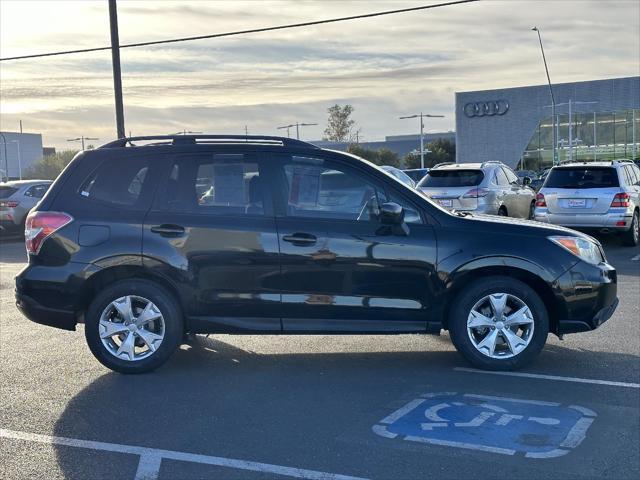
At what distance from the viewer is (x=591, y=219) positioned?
15.3 meters

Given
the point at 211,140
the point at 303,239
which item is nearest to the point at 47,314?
the point at 211,140

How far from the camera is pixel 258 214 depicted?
21.7 feet

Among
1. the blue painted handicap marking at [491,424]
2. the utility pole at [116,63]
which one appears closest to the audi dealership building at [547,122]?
the utility pole at [116,63]

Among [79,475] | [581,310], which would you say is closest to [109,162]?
[79,475]

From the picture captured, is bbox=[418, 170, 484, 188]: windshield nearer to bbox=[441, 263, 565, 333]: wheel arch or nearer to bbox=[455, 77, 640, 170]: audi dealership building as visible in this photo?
bbox=[441, 263, 565, 333]: wheel arch

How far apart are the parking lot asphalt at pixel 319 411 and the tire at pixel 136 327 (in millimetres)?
163

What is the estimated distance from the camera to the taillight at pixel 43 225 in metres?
6.64

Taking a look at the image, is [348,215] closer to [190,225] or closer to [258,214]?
[258,214]

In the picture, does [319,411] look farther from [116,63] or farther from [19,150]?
[19,150]

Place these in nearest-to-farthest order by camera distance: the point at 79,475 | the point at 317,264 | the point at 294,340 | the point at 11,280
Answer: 1. the point at 79,475
2. the point at 317,264
3. the point at 294,340
4. the point at 11,280

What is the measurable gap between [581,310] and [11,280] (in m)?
9.79

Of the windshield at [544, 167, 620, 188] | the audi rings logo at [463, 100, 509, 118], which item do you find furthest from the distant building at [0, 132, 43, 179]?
the windshield at [544, 167, 620, 188]

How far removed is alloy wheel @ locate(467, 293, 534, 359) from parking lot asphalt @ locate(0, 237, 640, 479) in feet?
0.81

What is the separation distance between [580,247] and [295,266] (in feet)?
8.04
